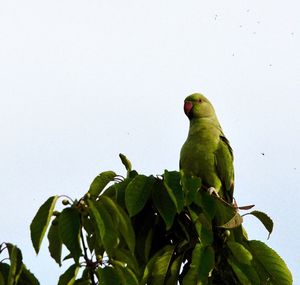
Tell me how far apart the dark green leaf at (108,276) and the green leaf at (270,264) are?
0.81 metres

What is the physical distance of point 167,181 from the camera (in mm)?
3088

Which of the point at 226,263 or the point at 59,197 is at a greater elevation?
the point at 59,197

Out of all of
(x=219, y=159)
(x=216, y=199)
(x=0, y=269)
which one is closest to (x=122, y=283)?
(x=0, y=269)

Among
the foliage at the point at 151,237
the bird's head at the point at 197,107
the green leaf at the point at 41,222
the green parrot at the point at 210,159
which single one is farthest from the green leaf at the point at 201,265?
the bird's head at the point at 197,107

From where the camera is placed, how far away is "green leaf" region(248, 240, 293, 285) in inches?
128

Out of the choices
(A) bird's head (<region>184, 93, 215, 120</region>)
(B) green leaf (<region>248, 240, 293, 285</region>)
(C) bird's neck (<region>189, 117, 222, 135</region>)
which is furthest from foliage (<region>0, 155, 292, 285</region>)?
(A) bird's head (<region>184, 93, 215, 120</region>)

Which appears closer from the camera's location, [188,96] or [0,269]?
[0,269]

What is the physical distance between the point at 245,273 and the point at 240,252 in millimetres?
98

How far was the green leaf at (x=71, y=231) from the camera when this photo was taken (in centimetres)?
275

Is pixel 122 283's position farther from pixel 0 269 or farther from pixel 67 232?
pixel 0 269

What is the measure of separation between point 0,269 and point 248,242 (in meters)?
1.16

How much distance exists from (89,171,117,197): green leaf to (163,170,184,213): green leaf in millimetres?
298

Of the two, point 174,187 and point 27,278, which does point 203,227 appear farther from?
point 27,278

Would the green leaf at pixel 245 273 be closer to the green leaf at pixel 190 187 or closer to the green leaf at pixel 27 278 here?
the green leaf at pixel 190 187
